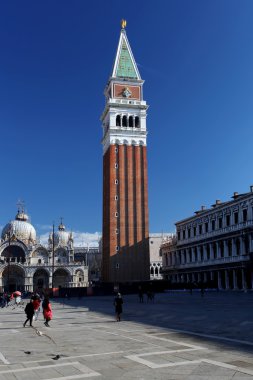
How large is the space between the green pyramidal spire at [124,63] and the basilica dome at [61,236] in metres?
49.4

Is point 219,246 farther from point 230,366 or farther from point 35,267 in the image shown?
point 230,366

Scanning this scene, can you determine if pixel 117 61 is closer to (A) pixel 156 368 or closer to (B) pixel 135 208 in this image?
(B) pixel 135 208

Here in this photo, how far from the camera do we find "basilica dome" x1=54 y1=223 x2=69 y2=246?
392ft

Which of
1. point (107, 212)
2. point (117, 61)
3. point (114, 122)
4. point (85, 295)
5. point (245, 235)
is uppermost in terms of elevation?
point (117, 61)

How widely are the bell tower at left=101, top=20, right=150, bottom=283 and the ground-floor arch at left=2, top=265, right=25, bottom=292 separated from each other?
26969 mm

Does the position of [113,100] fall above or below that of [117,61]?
below

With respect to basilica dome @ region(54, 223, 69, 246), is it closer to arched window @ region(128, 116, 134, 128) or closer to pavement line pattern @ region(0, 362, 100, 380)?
arched window @ region(128, 116, 134, 128)

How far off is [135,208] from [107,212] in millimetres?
5515

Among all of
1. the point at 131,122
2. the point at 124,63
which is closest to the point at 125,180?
the point at 131,122

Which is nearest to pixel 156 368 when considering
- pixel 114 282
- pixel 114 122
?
pixel 114 282

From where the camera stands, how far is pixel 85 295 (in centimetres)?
6781

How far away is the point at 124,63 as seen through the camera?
92.8 meters

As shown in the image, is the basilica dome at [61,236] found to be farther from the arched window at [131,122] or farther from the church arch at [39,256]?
the arched window at [131,122]

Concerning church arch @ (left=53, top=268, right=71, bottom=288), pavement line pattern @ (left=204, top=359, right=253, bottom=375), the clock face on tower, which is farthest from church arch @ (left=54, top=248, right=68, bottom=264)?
pavement line pattern @ (left=204, top=359, right=253, bottom=375)
